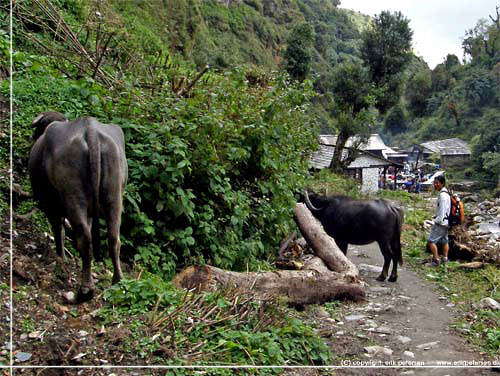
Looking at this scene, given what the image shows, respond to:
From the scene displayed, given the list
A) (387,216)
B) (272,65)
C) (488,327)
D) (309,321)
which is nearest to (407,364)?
(309,321)

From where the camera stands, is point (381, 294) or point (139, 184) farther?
point (381, 294)

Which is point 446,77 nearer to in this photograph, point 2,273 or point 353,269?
point 353,269

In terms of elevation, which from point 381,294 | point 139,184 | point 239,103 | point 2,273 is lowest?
point 381,294

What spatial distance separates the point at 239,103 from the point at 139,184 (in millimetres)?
2792

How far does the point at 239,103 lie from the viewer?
7.79m

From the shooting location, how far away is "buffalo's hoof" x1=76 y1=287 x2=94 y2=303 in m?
3.81

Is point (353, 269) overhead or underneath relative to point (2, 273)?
underneath

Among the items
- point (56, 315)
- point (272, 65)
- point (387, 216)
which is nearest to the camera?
point (56, 315)

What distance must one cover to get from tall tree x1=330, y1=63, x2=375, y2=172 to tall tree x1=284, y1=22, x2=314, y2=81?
2346 millimetres

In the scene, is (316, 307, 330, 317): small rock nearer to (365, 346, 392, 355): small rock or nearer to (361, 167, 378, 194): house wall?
(365, 346, 392, 355): small rock

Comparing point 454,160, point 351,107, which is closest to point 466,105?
point 454,160

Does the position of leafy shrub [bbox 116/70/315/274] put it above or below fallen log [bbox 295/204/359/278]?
above

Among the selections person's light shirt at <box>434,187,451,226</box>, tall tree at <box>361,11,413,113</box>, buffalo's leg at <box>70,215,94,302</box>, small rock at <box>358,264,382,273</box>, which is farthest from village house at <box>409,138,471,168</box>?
buffalo's leg at <box>70,215,94,302</box>

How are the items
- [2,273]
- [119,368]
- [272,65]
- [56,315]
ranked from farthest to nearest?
[272,65]
[2,273]
[56,315]
[119,368]
